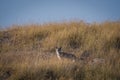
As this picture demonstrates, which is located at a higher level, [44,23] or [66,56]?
[44,23]

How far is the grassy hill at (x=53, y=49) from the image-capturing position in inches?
284

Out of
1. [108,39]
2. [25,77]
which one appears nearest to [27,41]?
[108,39]

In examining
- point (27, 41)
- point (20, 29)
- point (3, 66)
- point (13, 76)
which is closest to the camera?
point (13, 76)

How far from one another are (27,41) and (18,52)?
1247 millimetres

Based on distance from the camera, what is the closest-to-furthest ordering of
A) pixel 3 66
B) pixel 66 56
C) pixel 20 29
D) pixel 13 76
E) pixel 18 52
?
pixel 13 76 < pixel 3 66 < pixel 66 56 < pixel 18 52 < pixel 20 29

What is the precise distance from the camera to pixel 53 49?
Answer: 9844mm

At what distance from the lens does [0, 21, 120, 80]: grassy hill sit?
7.22m

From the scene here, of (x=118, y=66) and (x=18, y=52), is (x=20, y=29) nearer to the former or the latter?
(x=18, y=52)

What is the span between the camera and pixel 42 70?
→ 7344 mm

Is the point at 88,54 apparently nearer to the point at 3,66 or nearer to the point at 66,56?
the point at 66,56

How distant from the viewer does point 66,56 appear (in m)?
8.91

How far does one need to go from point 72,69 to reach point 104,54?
1871mm

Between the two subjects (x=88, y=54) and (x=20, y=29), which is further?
(x=20, y=29)

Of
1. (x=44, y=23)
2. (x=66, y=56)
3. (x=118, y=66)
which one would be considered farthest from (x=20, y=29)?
(x=118, y=66)
